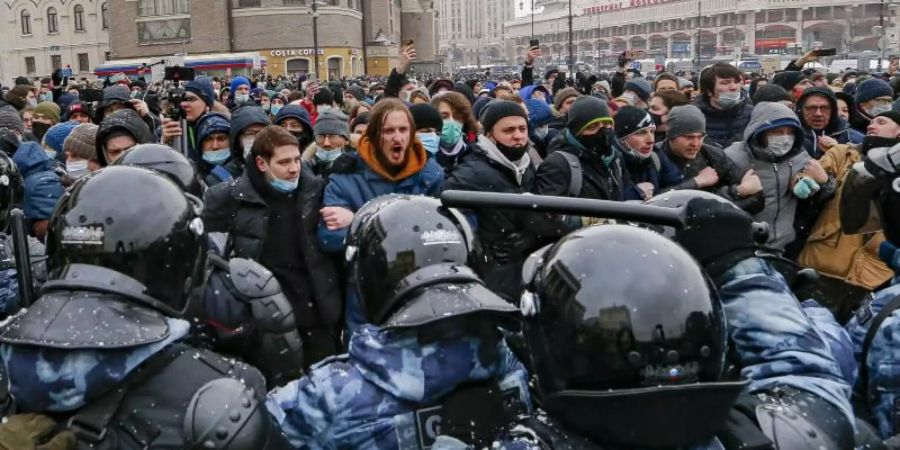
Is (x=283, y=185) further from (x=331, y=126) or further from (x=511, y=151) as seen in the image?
(x=331, y=126)

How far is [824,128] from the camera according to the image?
6.56m

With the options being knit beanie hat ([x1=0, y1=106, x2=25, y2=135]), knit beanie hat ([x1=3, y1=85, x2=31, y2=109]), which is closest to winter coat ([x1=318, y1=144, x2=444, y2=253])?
knit beanie hat ([x1=0, y1=106, x2=25, y2=135])

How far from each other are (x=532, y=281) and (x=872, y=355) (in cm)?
112

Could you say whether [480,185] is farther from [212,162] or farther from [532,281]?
[532,281]

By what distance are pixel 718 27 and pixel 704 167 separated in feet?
338

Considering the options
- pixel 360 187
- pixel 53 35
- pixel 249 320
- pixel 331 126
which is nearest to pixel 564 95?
pixel 331 126

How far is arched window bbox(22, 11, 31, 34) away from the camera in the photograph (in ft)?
205

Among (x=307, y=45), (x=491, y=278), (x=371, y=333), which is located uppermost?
(x=307, y=45)

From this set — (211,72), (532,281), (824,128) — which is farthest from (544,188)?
(211,72)

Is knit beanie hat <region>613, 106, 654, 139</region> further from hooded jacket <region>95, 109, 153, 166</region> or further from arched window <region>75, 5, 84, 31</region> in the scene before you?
A: arched window <region>75, 5, 84, 31</region>

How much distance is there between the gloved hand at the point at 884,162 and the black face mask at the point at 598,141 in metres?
1.83

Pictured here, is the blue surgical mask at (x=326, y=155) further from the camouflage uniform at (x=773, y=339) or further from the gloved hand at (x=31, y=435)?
the camouflage uniform at (x=773, y=339)

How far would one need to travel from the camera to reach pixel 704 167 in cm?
521

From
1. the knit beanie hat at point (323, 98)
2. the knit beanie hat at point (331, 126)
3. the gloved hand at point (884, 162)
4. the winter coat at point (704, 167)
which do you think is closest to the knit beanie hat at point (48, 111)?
the knit beanie hat at point (323, 98)
